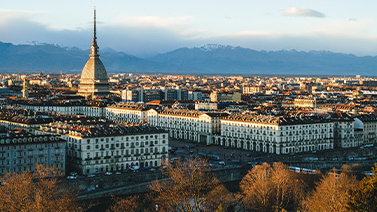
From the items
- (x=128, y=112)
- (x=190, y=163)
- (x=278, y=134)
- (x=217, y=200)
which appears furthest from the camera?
(x=128, y=112)

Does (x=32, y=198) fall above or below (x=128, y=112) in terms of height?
below

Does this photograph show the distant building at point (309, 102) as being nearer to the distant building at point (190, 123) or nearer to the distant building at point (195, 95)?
the distant building at point (190, 123)

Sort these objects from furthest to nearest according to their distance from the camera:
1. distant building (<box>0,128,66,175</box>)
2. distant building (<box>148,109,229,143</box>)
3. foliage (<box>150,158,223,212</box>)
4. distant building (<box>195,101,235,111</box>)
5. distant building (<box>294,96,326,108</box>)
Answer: distant building (<box>294,96,326,108</box>), distant building (<box>195,101,235,111</box>), distant building (<box>148,109,229,143</box>), distant building (<box>0,128,66,175</box>), foliage (<box>150,158,223,212</box>)

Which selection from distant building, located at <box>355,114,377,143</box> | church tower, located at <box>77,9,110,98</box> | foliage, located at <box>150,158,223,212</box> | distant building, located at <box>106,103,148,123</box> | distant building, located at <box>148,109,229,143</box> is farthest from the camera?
church tower, located at <box>77,9,110,98</box>

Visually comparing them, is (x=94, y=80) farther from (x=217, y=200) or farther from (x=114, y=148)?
(x=217, y=200)

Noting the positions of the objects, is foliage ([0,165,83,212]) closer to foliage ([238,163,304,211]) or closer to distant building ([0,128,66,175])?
distant building ([0,128,66,175])

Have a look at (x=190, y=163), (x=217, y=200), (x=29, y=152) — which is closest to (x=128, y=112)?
(x=29, y=152)

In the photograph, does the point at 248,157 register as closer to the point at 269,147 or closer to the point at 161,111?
the point at 269,147

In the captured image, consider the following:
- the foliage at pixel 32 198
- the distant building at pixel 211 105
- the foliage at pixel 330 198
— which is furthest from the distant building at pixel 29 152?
the distant building at pixel 211 105

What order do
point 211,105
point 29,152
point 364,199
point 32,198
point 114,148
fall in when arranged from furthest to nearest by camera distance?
point 211,105 → point 114,148 → point 29,152 → point 32,198 → point 364,199

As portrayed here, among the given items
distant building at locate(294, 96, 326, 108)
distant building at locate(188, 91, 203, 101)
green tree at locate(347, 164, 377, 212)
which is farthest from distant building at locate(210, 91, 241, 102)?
green tree at locate(347, 164, 377, 212)
